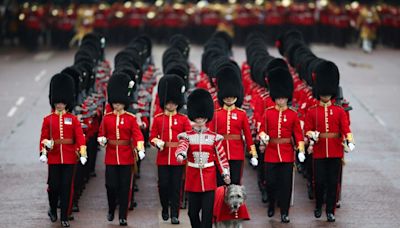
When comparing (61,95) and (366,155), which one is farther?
(366,155)

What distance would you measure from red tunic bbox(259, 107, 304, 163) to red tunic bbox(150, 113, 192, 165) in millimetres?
855

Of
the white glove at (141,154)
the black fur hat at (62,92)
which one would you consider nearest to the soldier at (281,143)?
the white glove at (141,154)

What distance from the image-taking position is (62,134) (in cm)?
1271

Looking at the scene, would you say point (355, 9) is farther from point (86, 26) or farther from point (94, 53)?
point (94, 53)

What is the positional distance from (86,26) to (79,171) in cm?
1542

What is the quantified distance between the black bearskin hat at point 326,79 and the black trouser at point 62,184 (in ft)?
8.98

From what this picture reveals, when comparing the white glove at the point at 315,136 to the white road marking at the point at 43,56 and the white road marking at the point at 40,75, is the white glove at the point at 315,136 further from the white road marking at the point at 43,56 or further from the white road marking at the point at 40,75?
the white road marking at the point at 43,56

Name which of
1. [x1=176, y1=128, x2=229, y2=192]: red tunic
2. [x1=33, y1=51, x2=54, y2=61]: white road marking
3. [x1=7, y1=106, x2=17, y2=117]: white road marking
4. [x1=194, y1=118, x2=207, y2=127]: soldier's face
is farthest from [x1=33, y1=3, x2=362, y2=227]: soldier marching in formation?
[x1=33, y1=51, x2=54, y2=61]: white road marking

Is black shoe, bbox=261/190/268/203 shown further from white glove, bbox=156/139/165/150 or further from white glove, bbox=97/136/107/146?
white glove, bbox=97/136/107/146

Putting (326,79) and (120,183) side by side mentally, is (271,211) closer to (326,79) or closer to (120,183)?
(326,79)

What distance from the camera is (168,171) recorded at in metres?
12.9

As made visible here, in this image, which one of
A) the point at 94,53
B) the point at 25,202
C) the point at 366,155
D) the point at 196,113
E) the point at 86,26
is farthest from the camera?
the point at 86,26

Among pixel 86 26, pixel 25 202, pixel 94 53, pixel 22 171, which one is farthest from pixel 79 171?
pixel 86 26

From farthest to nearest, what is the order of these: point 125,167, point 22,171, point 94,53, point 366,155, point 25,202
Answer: point 94,53 < point 366,155 < point 22,171 < point 25,202 < point 125,167
